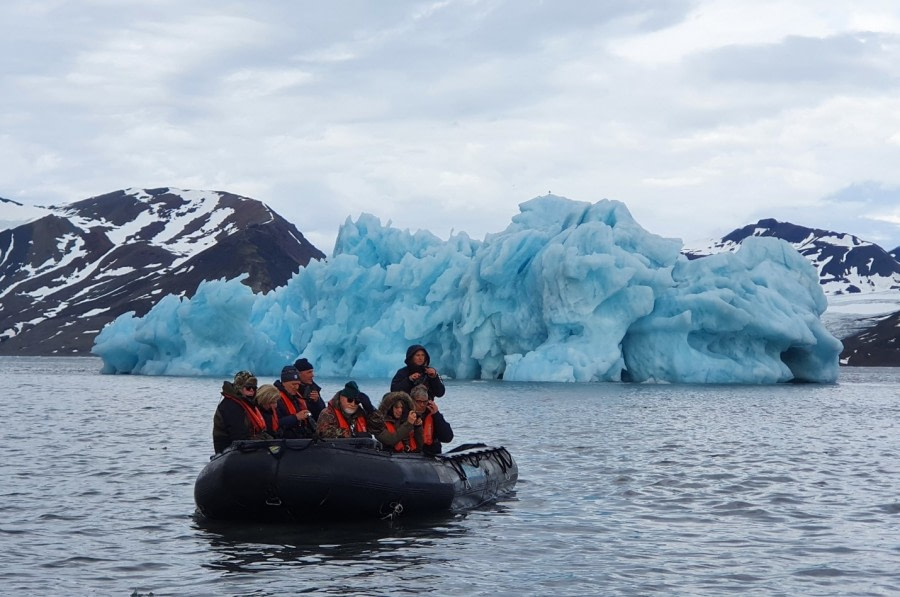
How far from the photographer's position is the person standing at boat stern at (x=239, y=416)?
1416cm

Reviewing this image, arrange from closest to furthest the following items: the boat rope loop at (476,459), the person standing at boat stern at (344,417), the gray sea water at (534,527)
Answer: the gray sea water at (534,527), the person standing at boat stern at (344,417), the boat rope loop at (476,459)

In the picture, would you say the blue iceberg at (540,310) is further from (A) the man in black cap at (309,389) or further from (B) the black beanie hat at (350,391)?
A: (B) the black beanie hat at (350,391)

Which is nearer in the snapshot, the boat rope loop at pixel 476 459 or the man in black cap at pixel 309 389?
the man in black cap at pixel 309 389

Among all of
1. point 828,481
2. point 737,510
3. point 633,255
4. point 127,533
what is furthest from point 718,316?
point 127,533

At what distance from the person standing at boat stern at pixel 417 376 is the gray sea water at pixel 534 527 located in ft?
5.99

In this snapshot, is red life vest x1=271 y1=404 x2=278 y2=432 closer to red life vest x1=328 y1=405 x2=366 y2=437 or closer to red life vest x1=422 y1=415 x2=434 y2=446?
red life vest x1=328 y1=405 x2=366 y2=437

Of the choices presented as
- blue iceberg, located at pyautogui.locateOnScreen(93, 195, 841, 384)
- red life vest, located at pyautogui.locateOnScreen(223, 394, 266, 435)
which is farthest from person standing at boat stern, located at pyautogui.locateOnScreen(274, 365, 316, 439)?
blue iceberg, located at pyautogui.locateOnScreen(93, 195, 841, 384)

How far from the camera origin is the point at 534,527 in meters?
14.2

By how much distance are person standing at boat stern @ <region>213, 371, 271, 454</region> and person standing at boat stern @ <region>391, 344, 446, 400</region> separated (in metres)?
1.87

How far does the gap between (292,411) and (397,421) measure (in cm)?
142

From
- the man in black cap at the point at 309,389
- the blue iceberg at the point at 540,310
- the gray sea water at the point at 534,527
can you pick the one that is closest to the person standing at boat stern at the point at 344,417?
the man in black cap at the point at 309,389

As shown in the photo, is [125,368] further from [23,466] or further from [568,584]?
[568,584]

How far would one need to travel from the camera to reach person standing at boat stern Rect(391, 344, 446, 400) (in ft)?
48.1

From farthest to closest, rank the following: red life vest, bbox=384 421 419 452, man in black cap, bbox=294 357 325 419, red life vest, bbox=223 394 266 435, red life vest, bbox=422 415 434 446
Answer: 1. red life vest, bbox=422 415 434 446
2. man in black cap, bbox=294 357 325 419
3. red life vest, bbox=384 421 419 452
4. red life vest, bbox=223 394 266 435
